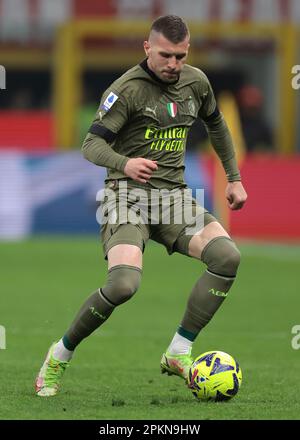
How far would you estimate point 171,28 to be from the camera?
769cm

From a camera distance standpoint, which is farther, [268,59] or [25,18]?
[268,59]

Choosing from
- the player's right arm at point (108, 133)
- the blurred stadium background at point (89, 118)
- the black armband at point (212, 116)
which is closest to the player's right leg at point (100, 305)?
the player's right arm at point (108, 133)

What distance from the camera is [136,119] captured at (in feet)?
26.0

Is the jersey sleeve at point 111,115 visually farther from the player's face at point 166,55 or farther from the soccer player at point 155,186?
the player's face at point 166,55

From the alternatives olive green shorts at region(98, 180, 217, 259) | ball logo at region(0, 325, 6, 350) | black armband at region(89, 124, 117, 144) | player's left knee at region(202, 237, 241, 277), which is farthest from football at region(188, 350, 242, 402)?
ball logo at region(0, 325, 6, 350)

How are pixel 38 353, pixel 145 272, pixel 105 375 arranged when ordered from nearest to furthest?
pixel 105 375 → pixel 38 353 → pixel 145 272

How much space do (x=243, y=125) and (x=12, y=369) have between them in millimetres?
21461

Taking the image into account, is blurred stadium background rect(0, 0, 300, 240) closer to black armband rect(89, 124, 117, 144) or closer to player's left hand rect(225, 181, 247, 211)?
player's left hand rect(225, 181, 247, 211)

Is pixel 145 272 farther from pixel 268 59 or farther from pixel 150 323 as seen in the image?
pixel 268 59

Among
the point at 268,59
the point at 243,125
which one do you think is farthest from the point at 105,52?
the point at 243,125

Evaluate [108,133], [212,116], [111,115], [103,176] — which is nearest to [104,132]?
[108,133]

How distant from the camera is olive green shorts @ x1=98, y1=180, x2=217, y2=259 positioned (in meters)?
7.91

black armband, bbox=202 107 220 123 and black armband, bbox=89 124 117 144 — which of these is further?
black armband, bbox=202 107 220 123

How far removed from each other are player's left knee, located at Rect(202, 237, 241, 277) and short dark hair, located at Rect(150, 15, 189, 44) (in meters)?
1.28
